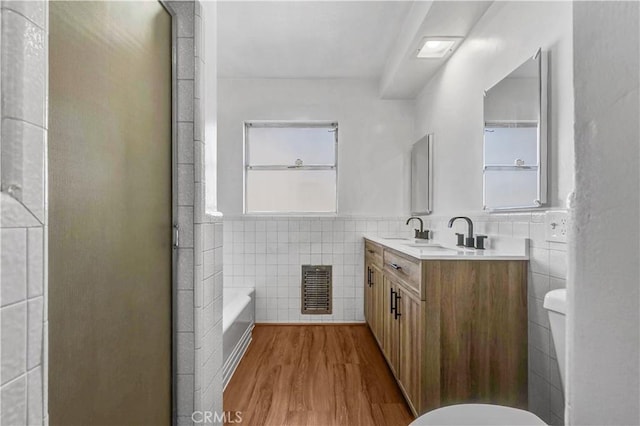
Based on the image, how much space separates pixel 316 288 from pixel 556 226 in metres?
2.54

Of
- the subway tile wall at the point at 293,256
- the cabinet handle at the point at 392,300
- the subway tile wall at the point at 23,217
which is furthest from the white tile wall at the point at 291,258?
the subway tile wall at the point at 23,217

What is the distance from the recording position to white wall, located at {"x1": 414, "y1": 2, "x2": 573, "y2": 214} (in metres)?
1.52

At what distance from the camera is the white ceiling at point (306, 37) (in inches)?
99.7

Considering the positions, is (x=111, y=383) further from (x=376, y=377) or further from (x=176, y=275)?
(x=376, y=377)

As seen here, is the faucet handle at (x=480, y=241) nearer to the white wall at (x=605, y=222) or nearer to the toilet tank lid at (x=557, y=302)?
the toilet tank lid at (x=557, y=302)

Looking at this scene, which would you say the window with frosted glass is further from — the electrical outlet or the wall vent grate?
the electrical outlet

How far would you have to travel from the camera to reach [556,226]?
60.3 inches

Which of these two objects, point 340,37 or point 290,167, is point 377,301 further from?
point 340,37

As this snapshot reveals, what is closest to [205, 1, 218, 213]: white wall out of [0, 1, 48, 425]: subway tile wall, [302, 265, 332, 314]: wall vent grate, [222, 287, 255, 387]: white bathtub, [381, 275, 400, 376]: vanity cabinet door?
[0, 1, 48, 425]: subway tile wall

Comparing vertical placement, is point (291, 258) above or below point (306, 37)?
below

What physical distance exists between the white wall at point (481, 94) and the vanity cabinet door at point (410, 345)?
2.58ft

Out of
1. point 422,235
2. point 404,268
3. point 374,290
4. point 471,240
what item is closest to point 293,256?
point 374,290

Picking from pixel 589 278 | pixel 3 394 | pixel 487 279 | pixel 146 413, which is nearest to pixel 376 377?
pixel 487 279

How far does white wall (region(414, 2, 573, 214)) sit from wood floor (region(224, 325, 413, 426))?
4.25ft
